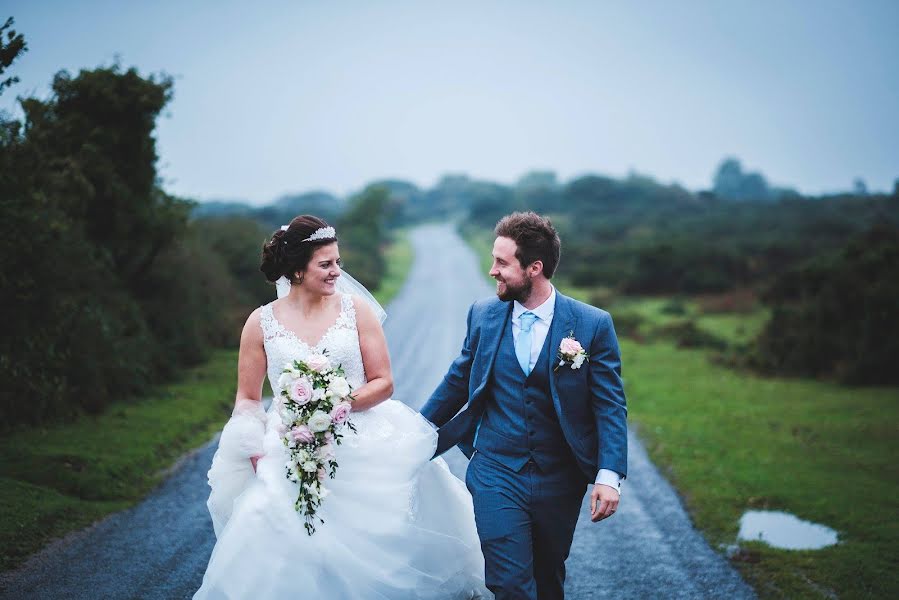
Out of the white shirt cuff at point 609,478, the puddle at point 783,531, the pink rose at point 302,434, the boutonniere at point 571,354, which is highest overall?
the boutonniere at point 571,354

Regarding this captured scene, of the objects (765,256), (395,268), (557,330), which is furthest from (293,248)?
(395,268)

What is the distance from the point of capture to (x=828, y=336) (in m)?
16.0

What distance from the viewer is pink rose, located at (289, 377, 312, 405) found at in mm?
3824

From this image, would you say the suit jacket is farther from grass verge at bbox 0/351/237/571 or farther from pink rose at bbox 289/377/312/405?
grass verge at bbox 0/351/237/571

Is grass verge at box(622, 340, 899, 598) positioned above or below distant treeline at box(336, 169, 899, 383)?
below

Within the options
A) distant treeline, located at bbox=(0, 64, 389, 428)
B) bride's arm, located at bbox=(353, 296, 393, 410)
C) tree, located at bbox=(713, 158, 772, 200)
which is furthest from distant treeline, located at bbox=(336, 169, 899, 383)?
tree, located at bbox=(713, 158, 772, 200)

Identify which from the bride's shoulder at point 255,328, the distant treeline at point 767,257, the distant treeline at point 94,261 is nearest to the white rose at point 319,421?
the bride's shoulder at point 255,328

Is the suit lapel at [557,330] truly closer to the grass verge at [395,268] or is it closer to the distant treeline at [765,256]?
the distant treeline at [765,256]

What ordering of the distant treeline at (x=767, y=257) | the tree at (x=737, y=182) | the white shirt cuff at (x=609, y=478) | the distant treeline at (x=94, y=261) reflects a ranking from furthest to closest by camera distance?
the tree at (x=737, y=182) < the distant treeline at (x=767, y=257) < the distant treeline at (x=94, y=261) < the white shirt cuff at (x=609, y=478)

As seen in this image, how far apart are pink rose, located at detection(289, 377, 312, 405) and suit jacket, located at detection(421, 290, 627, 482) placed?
3.33ft

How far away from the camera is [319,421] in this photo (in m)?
3.86

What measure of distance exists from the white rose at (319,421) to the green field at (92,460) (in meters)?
3.38

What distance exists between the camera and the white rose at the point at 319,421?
12.6ft

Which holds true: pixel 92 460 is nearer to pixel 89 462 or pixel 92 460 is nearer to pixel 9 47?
pixel 89 462
